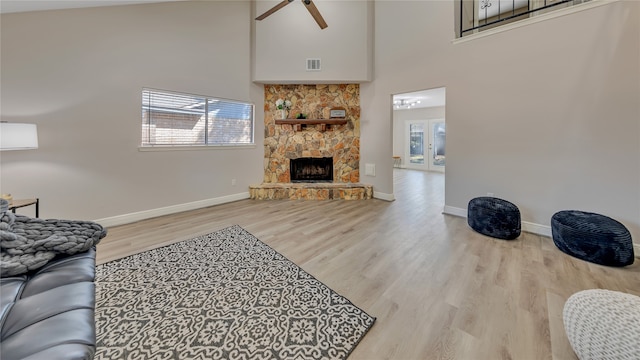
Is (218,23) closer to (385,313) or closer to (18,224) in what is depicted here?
(18,224)

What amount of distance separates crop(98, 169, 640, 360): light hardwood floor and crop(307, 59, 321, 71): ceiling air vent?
2831 mm

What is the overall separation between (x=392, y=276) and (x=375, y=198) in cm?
304

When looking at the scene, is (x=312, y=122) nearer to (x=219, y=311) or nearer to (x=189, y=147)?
(x=189, y=147)

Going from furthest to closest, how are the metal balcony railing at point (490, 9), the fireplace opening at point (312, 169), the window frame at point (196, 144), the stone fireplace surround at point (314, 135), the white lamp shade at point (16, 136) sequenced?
the fireplace opening at point (312, 169), the stone fireplace surround at point (314, 135), the metal balcony railing at point (490, 9), the window frame at point (196, 144), the white lamp shade at point (16, 136)

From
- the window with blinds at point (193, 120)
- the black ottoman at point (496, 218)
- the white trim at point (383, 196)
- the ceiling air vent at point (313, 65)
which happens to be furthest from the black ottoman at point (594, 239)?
the window with blinds at point (193, 120)

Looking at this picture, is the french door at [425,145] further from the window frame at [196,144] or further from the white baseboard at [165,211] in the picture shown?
the white baseboard at [165,211]

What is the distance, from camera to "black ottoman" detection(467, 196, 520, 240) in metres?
2.94

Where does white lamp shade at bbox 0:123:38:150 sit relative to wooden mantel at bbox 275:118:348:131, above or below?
below

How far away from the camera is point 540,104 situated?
3.11m

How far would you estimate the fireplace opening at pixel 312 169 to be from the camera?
5.57m

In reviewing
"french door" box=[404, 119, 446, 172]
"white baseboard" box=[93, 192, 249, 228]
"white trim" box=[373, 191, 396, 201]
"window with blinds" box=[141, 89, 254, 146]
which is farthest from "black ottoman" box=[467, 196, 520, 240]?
"french door" box=[404, 119, 446, 172]

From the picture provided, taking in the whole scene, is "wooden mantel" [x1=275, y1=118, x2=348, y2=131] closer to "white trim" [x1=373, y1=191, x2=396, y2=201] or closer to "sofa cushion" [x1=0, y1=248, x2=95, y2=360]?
"white trim" [x1=373, y1=191, x2=396, y2=201]

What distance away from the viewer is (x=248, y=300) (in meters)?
1.84

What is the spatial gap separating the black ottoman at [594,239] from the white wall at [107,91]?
16.3 feet
